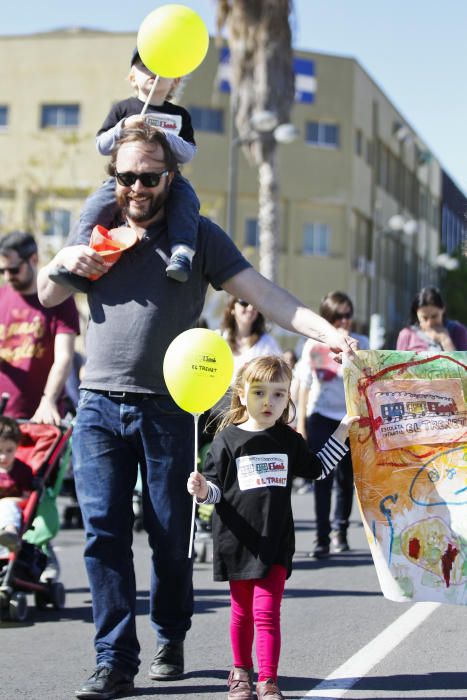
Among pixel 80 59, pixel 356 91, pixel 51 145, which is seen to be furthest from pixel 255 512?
pixel 356 91

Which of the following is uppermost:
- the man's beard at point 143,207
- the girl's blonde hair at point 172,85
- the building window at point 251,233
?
the building window at point 251,233

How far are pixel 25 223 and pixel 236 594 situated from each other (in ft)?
103

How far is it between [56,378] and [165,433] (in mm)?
2226

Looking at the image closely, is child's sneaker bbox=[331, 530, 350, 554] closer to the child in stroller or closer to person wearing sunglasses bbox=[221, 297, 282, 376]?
person wearing sunglasses bbox=[221, 297, 282, 376]

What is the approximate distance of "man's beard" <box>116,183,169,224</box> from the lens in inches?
217

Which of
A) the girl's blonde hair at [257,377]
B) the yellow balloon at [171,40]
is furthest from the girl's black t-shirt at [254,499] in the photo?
the yellow balloon at [171,40]

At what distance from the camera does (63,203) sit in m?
38.4

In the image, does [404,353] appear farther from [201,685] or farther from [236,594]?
[201,685]

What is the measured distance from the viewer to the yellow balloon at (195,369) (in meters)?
5.11

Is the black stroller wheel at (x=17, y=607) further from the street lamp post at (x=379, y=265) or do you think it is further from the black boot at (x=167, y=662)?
the street lamp post at (x=379, y=265)

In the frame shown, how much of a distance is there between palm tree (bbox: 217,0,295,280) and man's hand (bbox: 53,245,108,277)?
26.3 metres

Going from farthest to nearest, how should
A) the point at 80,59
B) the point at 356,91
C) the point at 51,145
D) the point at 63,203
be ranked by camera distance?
the point at 356,91, the point at 80,59, the point at 51,145, the point at 63,203

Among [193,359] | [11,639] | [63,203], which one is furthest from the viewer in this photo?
[63,203]

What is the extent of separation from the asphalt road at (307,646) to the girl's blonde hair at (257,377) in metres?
1.17
